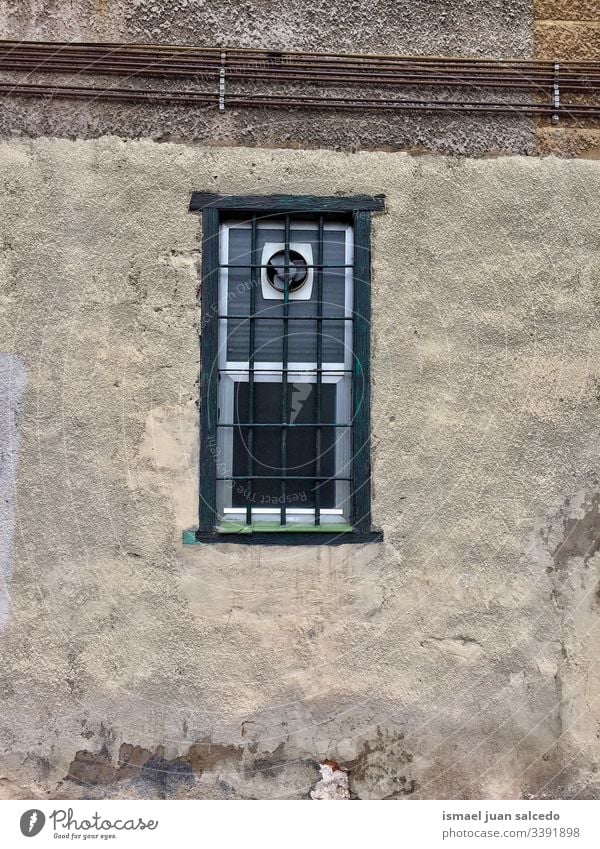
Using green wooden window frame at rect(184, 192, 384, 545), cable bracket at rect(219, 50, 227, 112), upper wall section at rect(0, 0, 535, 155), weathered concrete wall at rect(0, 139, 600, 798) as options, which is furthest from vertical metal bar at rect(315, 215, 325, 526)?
cable bracket at rect(219, 50, 227, 112)

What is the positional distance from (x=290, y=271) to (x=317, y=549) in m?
1.40

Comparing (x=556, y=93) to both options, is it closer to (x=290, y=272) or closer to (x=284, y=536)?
(x=290, y=272)

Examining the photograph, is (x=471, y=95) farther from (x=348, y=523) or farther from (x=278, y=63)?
(x=348, y=523)

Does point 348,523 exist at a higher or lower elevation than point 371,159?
lower

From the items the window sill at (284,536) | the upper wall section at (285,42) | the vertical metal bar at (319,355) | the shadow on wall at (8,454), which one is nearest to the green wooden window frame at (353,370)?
the window sill at (284,536)

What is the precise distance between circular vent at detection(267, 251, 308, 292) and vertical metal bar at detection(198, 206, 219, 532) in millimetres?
300

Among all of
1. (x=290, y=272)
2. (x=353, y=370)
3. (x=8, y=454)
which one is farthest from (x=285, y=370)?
(x=8, y=454)

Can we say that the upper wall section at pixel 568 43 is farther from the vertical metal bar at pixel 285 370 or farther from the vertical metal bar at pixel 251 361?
the vertical metal bar at pixel 251 361

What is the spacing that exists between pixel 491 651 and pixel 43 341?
2655mm

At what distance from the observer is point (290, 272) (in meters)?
3.44

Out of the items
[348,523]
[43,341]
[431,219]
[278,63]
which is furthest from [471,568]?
[278,63]

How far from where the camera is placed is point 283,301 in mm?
3457

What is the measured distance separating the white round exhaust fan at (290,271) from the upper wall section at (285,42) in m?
0.51

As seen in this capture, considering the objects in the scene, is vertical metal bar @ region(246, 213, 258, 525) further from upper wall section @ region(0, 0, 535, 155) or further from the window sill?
upper wall section @ region(0, 0, 535, 155)
